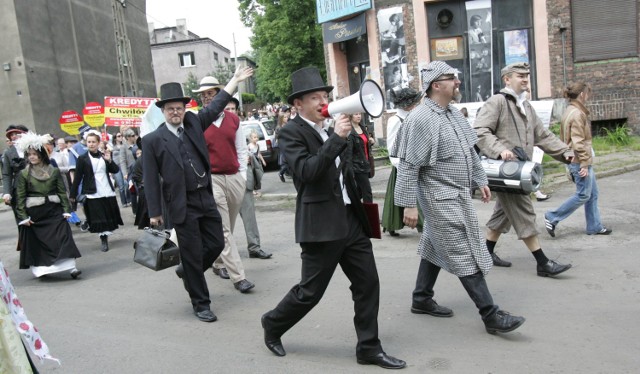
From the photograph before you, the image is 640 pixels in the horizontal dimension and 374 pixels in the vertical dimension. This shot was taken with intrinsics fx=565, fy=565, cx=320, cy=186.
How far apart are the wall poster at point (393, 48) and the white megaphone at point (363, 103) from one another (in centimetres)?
1340

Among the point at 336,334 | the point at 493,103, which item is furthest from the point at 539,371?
the point at 493,103

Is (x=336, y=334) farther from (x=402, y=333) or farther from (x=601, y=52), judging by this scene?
(x=601, y=52)

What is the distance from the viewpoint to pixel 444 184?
4.30 metres

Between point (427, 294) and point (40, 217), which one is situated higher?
point (40, 217)

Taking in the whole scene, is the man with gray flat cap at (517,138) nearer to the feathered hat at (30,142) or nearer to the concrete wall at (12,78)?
the feathered hat at (30,142)

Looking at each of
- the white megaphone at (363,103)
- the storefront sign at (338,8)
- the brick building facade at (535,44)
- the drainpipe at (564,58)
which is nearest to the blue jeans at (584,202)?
the white megaphone at (363,103)

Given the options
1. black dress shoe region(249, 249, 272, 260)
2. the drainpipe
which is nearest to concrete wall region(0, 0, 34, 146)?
the drainpipe

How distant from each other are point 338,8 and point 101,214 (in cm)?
1108

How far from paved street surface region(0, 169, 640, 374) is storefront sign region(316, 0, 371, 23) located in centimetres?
1093

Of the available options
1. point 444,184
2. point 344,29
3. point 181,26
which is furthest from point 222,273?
point 181,26

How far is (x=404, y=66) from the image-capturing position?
16641mm

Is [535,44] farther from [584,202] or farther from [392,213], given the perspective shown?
[392,213]

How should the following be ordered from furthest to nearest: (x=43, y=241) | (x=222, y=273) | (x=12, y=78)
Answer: (x=12, y=78)
(x=43, y=241)
(x=222, y=273)

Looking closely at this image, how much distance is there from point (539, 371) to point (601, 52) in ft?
44.7
